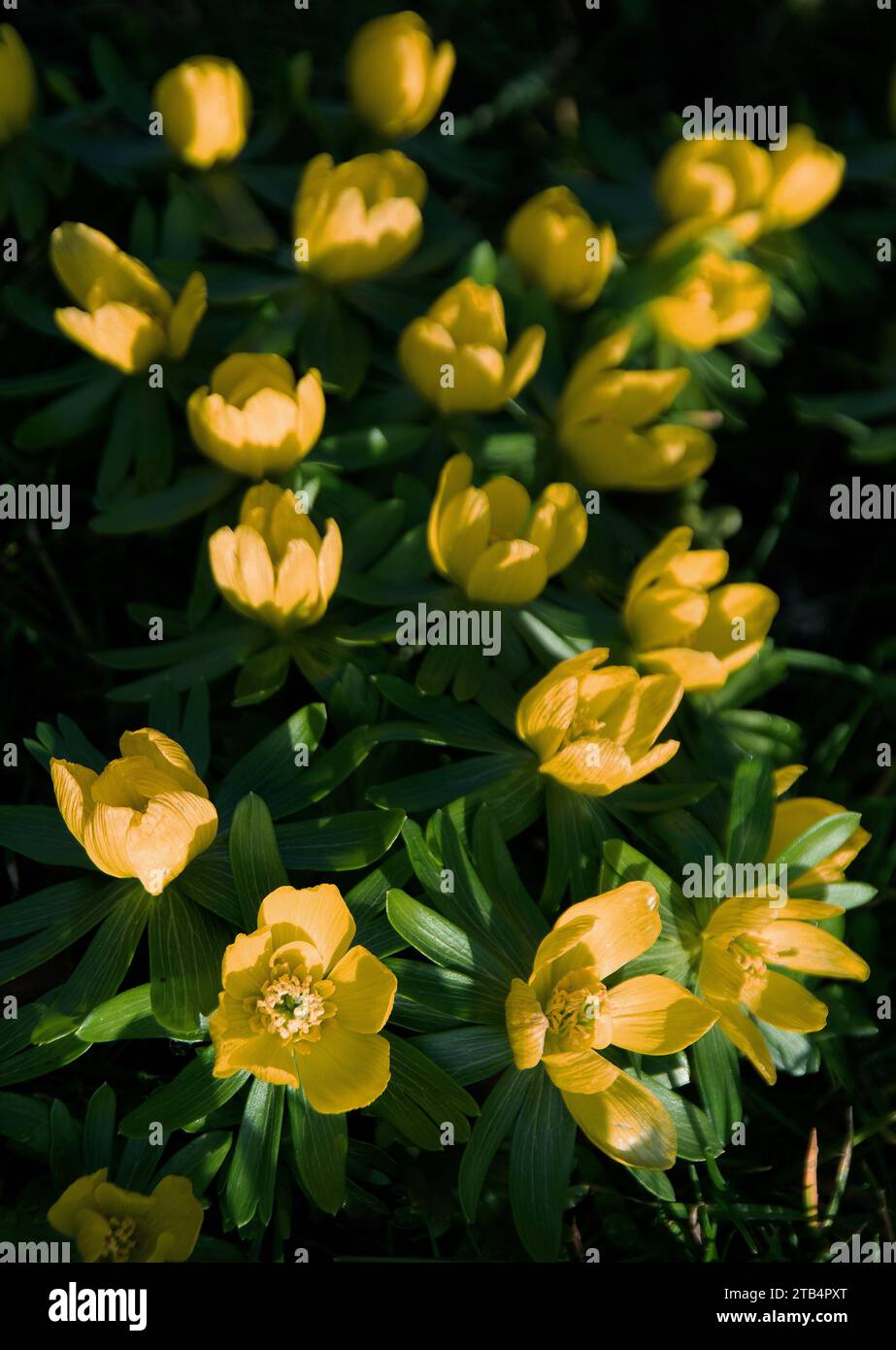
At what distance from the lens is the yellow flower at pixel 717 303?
8.08ft

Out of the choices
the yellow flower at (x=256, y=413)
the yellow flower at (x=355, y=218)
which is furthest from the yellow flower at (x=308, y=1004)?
the yellow flower at (x=355, y=218)

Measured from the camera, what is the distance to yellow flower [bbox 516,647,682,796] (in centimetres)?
178

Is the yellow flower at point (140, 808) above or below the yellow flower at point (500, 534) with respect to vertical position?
below

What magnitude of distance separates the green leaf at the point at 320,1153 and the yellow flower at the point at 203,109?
1939mm

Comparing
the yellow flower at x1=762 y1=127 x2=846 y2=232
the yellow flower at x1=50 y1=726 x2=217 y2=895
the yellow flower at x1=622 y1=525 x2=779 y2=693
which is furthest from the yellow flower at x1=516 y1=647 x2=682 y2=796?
the yellow flower at x1=762 y1=127 x2=846 y2=232

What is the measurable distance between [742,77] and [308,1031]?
119 inches

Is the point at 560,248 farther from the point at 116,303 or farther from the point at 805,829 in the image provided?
the point at 805,829

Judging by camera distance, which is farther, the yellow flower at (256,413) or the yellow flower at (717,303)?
the yellow flower at (717,303)

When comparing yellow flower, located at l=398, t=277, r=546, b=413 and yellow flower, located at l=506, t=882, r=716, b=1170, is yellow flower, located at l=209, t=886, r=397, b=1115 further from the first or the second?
yellow flower, located at l=398, t=277, r=546, b=413

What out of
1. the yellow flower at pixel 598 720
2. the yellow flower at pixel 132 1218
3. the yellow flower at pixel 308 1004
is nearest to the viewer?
the yellow flower at pixel 308 1004

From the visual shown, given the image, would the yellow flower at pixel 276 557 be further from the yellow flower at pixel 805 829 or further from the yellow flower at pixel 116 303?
the yellow flower at pixel 805 829

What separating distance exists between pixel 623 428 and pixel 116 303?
974 mm

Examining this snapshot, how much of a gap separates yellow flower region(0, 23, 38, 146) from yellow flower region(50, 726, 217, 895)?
1553 millimetres

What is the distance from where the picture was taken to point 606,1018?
5.42ft
